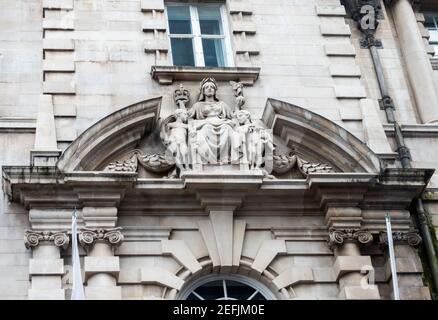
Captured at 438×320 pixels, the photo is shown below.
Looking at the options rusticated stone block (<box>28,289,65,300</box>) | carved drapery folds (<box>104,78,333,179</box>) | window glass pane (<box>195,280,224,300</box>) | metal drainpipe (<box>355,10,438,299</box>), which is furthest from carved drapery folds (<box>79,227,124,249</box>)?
metal drainpipe (<box>355,10,438,299</box>)

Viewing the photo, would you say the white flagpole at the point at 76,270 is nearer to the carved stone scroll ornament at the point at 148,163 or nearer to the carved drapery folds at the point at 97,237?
the carved drapery folds at the point at 97,237

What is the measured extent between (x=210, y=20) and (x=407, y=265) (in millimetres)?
7112

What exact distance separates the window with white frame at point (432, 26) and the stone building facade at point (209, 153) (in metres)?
1.39

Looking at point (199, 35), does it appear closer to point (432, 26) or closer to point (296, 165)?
point (296, 165)

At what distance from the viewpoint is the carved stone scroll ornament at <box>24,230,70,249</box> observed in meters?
17.3

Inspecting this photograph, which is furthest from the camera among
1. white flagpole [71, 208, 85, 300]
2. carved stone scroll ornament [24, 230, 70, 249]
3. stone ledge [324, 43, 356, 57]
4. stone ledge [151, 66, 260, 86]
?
stone ledge [324, 43, 356, 57]

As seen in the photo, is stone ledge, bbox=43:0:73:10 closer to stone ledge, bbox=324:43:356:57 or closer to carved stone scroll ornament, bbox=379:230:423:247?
stone ledge, bbox=324:43:356:57

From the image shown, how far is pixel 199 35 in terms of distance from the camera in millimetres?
21297

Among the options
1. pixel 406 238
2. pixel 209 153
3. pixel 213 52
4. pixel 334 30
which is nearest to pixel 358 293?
pixel 406 238

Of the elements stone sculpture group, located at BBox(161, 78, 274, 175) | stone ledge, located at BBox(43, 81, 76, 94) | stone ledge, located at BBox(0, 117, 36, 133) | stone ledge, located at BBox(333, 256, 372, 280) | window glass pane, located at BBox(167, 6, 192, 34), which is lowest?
stone ledge, located at BBox(333, 256, 372, 280)

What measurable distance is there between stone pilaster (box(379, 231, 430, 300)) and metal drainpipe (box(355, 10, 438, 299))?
27 cm

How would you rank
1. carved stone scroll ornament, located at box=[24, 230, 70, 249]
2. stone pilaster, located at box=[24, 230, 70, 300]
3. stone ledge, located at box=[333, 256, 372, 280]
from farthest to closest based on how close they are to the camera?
stone ledge, located at box=[333, 256, 372, 280] → carved stone scroll ornament, located at box=[24, 230, 70, 249] → stone pilaster, located at box=[24, 230, 70, 300]

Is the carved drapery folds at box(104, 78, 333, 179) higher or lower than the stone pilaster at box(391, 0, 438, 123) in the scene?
lower

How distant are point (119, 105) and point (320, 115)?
12.8 ft
